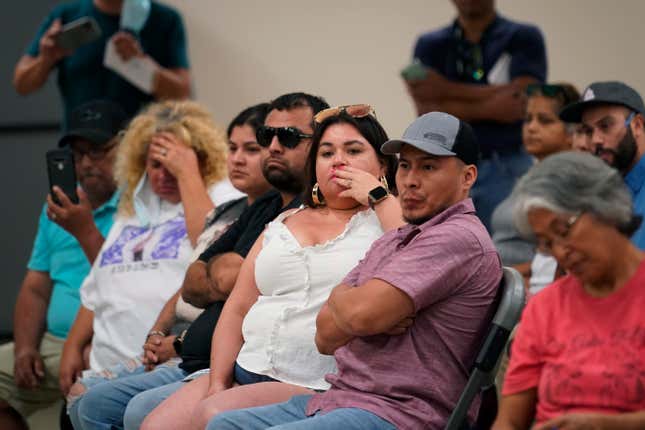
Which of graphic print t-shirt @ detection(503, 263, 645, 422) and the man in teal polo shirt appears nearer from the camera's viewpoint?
graphic print t-shirt @ detection(503, 263, 645, 422)

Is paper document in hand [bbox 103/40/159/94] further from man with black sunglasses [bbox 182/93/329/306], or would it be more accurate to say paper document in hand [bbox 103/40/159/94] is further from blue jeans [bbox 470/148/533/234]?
man with black sunglasses [bbox 182/93/329/306]

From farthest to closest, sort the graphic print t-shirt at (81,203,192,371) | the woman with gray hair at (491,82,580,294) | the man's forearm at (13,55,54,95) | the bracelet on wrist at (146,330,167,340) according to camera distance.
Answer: the man's forearm at (13,55,54,95)
the woman with gray hair at (491,82,580,294)
the graphic print t-shirt at (81,203,192,371)
the bracelet on wrist at (146,330,167,340)

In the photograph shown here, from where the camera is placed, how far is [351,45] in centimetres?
537

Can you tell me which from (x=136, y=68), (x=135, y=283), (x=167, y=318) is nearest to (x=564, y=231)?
Answer: (x=167, y=318)

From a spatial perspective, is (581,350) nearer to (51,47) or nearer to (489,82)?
(489,82)

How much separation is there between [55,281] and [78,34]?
118 cm

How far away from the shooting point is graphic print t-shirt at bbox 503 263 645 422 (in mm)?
1908

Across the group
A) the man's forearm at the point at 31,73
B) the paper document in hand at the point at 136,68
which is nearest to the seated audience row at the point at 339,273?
the paper document in hand at the point at 136,68

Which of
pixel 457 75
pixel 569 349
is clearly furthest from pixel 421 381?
pixel 457 75

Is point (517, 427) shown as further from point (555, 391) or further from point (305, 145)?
point (305, 145)

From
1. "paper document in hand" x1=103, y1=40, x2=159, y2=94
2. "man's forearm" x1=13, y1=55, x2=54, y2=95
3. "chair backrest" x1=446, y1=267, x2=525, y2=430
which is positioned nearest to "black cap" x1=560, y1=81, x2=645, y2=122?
"chair backrest" x1=446, y1=267, x2=525, y2=430

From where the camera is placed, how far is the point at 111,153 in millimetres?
4316

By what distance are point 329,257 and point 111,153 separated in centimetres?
182

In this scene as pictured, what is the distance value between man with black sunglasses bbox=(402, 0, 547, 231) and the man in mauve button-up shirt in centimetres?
183
